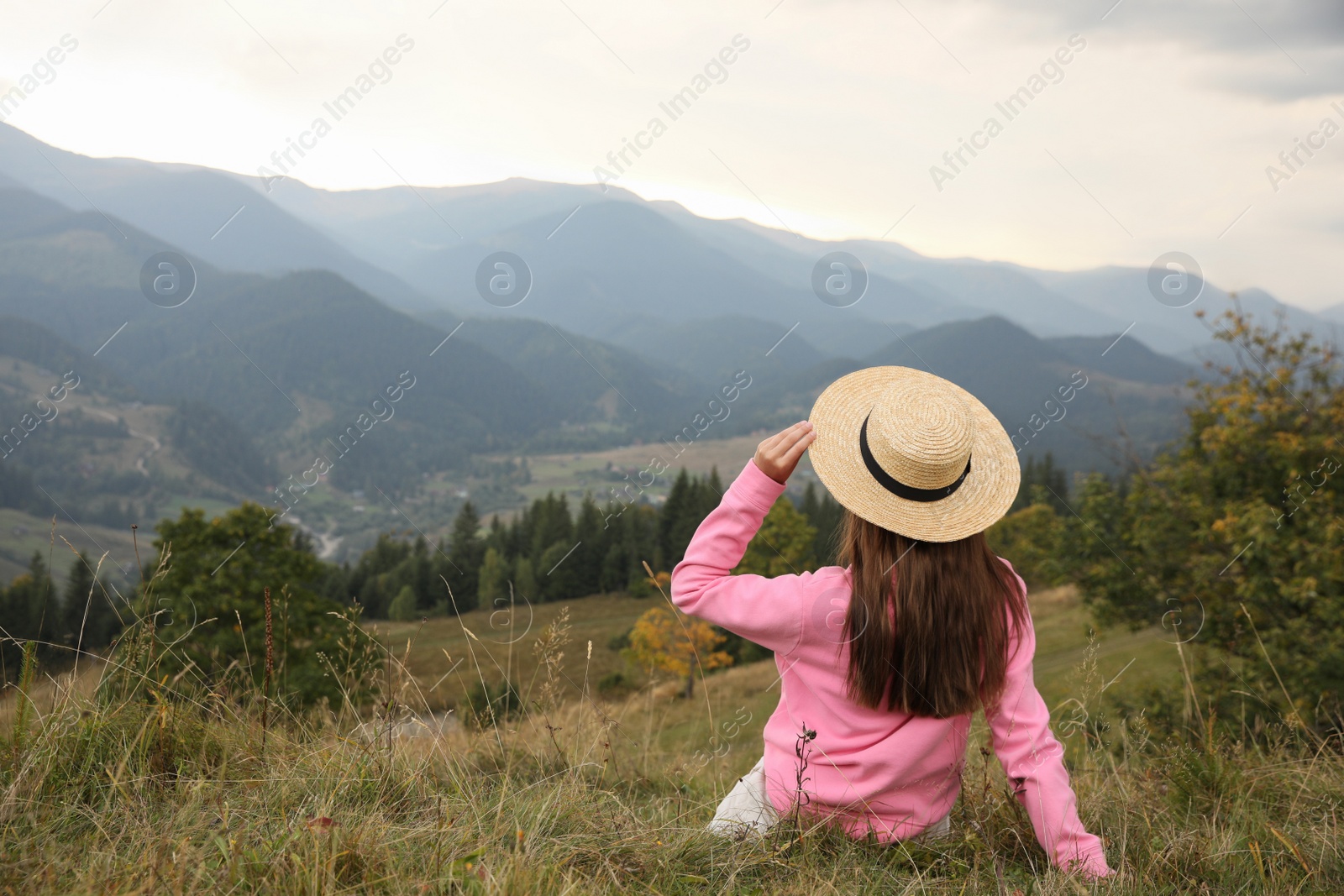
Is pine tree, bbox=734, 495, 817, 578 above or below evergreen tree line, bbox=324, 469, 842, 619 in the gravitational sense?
above

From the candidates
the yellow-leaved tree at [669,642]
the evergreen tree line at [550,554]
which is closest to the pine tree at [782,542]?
the yellow-leaved tree at [669,642]

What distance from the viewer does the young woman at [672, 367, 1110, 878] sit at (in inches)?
76.7

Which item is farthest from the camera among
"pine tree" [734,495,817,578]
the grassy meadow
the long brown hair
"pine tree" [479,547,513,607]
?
"pine tree" [479,547,513,607]

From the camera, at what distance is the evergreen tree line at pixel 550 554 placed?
51719mm

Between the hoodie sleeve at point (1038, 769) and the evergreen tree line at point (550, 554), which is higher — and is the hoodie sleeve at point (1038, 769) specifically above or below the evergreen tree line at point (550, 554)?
above

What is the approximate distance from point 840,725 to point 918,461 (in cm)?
79

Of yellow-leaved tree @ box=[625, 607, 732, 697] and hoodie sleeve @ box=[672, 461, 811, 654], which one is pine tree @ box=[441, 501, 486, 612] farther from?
hoodie sleeve @ box=[672, 461, 811, 654]

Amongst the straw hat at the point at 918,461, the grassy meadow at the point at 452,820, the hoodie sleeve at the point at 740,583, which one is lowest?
the grassy meadow at the point at 452,820

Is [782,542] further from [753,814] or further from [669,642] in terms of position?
[753,814]

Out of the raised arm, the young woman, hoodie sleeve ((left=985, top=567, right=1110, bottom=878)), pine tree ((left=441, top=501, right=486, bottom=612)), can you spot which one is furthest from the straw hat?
pine tree ((left=441, top=501, right=486, bottom=612))

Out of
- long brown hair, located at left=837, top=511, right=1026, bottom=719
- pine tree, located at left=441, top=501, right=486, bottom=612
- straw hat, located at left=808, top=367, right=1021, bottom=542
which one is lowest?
pine tree, located at left=441, top=501, right=486, bottom=612

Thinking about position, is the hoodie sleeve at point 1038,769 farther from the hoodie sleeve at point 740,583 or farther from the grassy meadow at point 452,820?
the hoodie sleeve at point 740,583

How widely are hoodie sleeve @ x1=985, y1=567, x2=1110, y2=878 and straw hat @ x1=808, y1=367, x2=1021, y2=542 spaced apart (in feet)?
0.94

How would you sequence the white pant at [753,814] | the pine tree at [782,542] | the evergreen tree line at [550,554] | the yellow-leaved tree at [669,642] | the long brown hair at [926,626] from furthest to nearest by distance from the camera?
the evergreen tree line at [550,554], the pine tree at [782,542], the yellow-leaved tree at [669,642], the white pant at [753,814], the long brown hair at [926,626]
